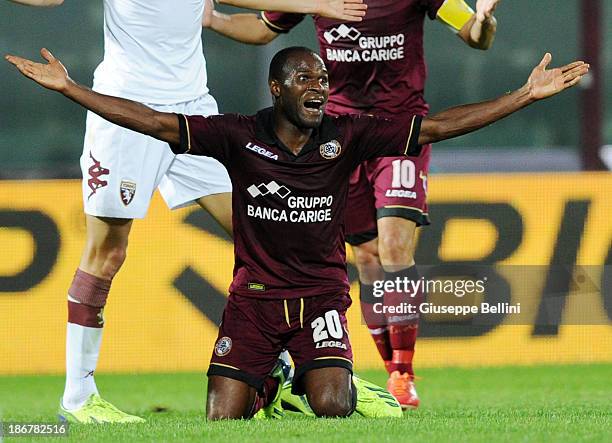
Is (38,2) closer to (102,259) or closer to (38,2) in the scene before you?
(38,2)

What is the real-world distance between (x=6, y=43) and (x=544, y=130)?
11.9 feet

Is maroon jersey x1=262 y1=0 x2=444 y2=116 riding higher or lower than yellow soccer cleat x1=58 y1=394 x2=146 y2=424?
higher

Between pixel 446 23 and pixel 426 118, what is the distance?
118cm

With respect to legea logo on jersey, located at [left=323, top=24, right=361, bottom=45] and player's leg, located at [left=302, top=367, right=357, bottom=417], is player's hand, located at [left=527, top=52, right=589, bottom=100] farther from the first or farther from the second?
legea logo on jersey, located at [left=323, top=24, right=361, bottom=45]

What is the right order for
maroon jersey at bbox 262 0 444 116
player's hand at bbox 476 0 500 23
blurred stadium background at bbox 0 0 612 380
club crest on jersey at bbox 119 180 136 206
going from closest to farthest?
player's hand at bbox 476 0 500 23 → club crest on jersey at bbox 119 180 136 206 → maroon jersey at bbox 262 0 444 116 → blurred stadium background at bbox 0 0 612 380

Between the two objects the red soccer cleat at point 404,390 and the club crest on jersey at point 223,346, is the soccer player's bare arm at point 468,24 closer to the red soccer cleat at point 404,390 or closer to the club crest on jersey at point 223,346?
the red soccer cleat at point 404,390

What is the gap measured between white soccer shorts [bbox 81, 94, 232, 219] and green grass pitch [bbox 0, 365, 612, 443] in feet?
3.14

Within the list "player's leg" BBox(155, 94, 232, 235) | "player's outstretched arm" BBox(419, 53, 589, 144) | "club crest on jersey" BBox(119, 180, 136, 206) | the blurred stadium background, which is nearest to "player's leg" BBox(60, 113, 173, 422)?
"club crest on jersey" BBox(119, 180, 136, 206)

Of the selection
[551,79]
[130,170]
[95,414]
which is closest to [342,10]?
[551,79]

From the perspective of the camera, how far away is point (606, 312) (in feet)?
28.1

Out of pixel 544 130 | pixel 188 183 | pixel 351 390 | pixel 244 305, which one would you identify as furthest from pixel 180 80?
pixel 544 130

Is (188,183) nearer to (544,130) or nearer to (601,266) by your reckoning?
(601,266)

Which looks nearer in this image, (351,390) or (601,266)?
(351,390)

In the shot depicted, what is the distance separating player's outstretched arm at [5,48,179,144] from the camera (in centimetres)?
534
